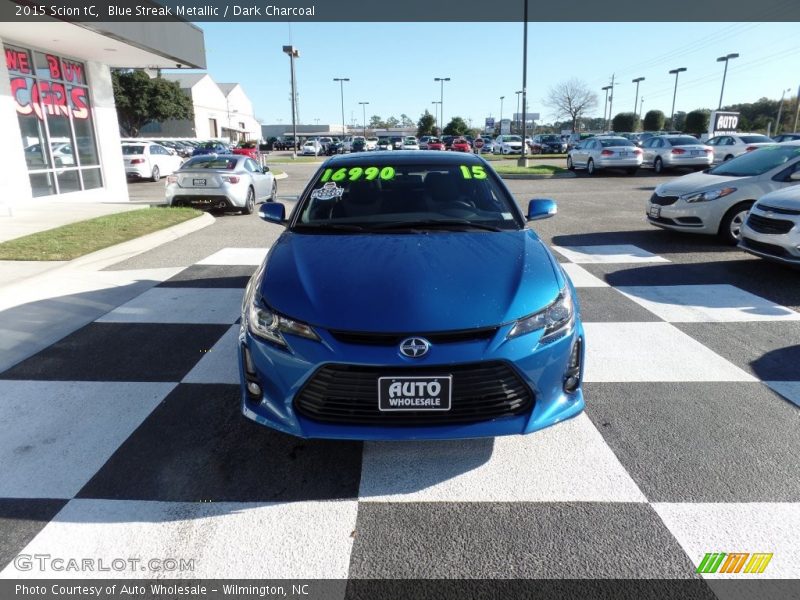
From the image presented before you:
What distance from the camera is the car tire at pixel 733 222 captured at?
8.20 m

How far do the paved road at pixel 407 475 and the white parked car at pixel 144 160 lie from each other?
18795mm

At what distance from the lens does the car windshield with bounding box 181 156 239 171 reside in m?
12.4

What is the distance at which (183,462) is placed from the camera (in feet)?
9.80

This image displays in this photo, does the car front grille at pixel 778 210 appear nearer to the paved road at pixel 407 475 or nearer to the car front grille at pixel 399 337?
the paved road at pixel 407 475

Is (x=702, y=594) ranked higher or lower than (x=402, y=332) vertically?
lower

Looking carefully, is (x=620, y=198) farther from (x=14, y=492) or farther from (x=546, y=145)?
(x=546, y=145)

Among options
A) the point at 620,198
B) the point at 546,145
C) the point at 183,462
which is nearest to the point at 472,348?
the point at 183,462

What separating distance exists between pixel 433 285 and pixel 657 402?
1.89 m

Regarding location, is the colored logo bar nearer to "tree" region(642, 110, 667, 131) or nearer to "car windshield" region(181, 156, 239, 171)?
"car windshield" region(181, 156, 239, 171)

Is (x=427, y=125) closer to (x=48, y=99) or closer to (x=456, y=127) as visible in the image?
(x=456, y=127)

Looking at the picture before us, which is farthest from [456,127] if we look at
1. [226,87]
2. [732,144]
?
[732,144]

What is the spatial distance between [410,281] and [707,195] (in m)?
7.31

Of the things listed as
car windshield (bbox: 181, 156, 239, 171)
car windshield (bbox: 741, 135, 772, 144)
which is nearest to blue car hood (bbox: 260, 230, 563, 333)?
car windshield (bbox: 181, 156, 239, 171)

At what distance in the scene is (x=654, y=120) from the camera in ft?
239
